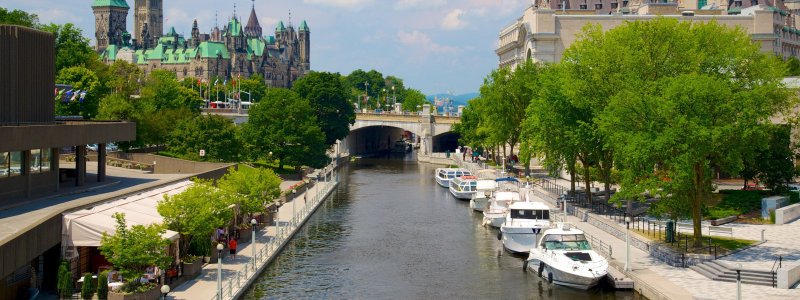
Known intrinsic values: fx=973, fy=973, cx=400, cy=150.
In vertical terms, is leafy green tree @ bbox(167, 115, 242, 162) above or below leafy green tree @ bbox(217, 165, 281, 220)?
above

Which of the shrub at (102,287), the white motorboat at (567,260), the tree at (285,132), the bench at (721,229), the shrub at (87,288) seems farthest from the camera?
the tree at (285,132)

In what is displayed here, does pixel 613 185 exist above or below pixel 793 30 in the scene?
below

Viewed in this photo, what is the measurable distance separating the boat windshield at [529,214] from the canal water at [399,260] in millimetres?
2501

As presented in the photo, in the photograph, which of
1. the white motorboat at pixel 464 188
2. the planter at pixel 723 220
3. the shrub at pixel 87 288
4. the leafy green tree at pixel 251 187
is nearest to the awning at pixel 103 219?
the shrub at pixel 87 288

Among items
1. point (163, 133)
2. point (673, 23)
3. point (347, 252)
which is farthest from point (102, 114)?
point (673, 23)

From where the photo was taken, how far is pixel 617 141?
185 ft

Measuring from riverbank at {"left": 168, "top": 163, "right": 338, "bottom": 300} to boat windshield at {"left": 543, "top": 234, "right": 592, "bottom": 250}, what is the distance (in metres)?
15.7

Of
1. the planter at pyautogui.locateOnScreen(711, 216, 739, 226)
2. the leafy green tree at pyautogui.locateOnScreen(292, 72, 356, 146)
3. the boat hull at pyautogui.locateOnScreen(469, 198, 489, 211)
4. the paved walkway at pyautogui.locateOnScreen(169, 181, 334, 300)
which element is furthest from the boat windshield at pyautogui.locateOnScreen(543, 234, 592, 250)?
the leafy green tree at pyautogui.locateOnScreen(292, 72, 356, 146)

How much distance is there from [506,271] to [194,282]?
59.3ft

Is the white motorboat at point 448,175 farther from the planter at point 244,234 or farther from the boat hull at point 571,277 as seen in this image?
the boat hull at point 571,277

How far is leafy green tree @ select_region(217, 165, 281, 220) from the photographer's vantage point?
62281 mm

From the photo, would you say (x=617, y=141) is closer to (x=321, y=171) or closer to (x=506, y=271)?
(x=506, y=271)

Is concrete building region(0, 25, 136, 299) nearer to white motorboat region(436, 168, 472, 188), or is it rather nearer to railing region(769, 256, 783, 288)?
railing region(769, 256, 783, 288)

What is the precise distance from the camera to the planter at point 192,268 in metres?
46.5
